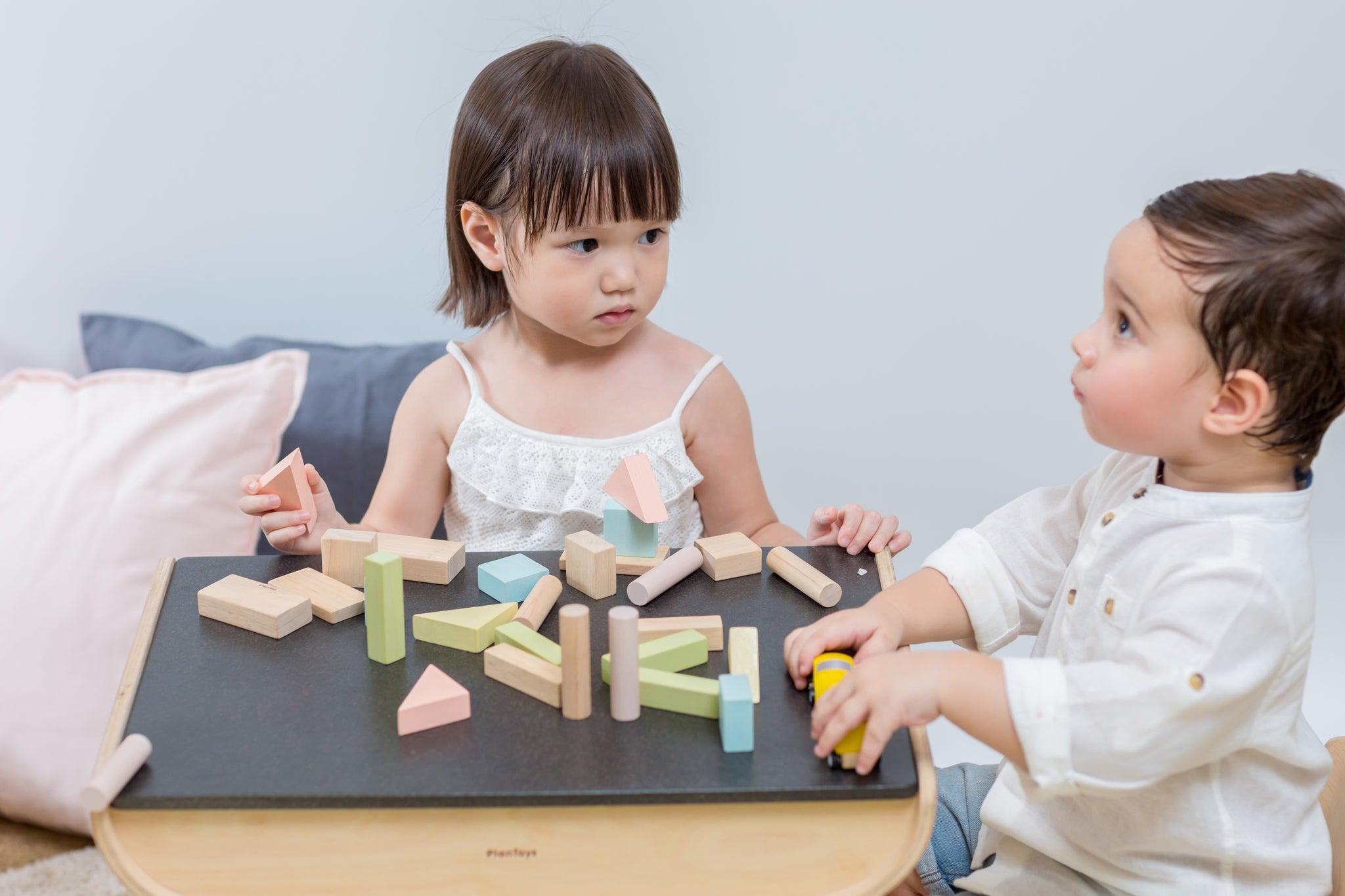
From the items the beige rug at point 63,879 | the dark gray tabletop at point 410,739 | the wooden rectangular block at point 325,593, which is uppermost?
the wooden rectangular block at point 325,593

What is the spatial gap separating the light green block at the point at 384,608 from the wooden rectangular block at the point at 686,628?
16 centimetres

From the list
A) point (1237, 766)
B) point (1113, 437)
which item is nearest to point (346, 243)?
point (1113, 437)

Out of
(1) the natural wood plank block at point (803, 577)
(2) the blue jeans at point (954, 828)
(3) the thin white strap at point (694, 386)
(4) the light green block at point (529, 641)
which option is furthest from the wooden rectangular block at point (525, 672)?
(3) the thin white strap at point (694, 386)

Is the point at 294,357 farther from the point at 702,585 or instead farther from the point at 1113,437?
the point at 1113,437

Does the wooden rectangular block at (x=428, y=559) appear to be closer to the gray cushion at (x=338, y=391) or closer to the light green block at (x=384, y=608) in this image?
the light green block at (x=384, y=608)

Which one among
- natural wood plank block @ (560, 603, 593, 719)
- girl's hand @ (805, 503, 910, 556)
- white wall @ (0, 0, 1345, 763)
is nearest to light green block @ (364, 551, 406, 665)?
natural wood plank block @ (560, 603, 593, 719)

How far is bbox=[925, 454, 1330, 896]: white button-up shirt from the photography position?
716 mm

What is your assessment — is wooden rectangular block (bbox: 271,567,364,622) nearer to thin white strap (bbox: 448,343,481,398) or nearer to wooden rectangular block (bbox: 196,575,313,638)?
wooden rectangular block (bbox: 196,575,313,638)

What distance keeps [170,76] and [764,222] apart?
84 cm

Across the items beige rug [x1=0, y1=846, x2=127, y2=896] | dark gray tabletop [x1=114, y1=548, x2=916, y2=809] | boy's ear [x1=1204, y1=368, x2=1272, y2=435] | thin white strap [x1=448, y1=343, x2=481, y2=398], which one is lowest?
beige rug [x1=0, y1=846, x2=127, y2=896]

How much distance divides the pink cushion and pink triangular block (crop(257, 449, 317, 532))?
1.54 ft

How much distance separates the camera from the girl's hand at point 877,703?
696 mm

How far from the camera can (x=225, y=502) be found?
1477mm

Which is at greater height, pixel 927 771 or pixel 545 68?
pixel 545 68
